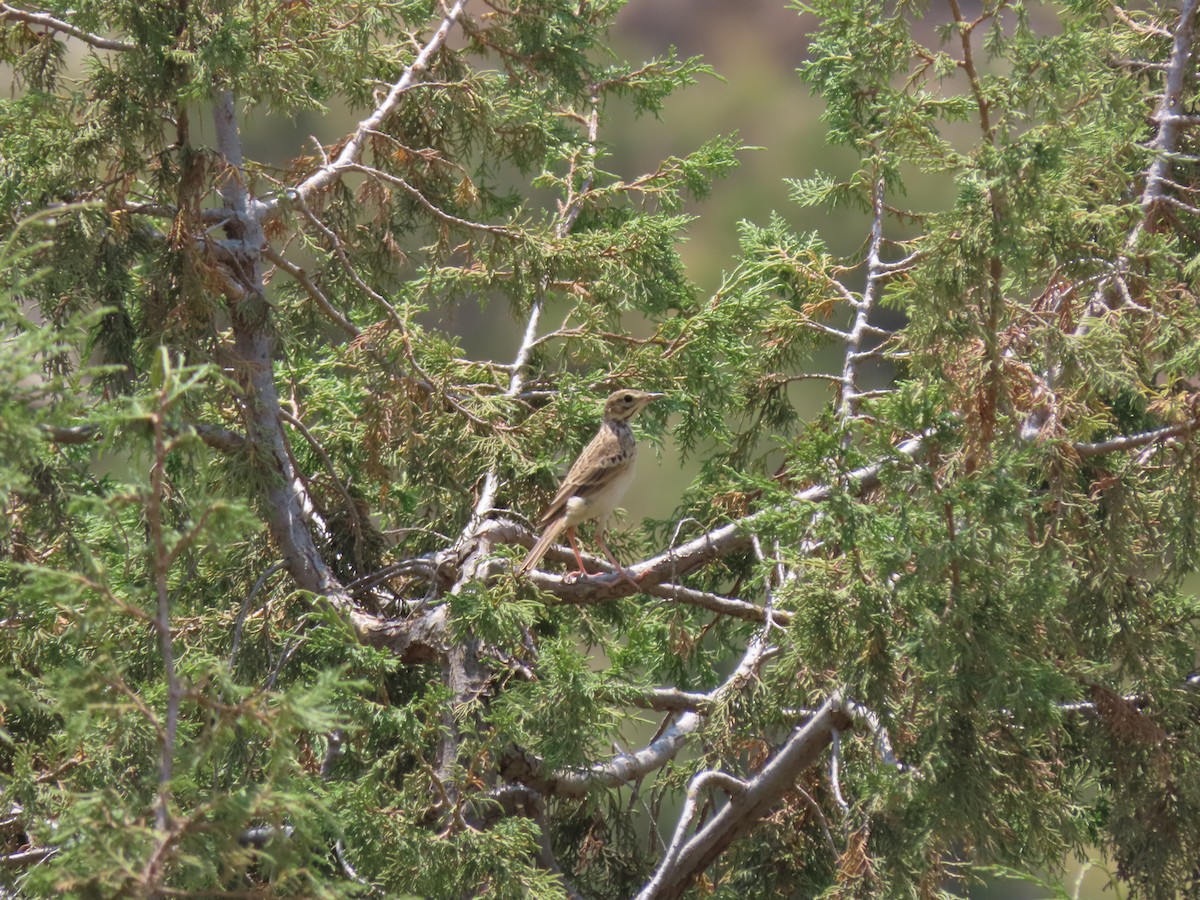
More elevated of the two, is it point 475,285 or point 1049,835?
point 475,285

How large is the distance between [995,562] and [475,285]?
2.61m

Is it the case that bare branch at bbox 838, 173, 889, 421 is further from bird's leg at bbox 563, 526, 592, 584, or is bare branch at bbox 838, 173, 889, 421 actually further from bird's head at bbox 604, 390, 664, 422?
bird's leg at bbox 563, 526, 592, 584

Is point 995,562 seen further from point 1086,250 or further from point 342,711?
point 342,711

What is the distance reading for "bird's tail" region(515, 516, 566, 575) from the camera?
396 centimetres

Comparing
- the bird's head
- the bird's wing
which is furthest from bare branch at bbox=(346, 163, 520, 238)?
the bird's wing

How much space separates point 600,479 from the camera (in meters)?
4.43

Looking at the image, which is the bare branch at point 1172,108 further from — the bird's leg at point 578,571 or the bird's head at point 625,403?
the bird's leg at point 578,571

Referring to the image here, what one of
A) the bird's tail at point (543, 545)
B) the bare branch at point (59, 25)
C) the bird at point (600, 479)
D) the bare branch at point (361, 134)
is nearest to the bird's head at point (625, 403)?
the bird at point (600, 479)

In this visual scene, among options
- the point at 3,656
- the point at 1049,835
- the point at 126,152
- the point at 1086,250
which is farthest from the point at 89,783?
the point at 1086,250

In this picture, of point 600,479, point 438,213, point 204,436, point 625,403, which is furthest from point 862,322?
point 204,436

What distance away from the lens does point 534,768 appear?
12.9ft

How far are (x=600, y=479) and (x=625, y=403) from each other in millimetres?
373

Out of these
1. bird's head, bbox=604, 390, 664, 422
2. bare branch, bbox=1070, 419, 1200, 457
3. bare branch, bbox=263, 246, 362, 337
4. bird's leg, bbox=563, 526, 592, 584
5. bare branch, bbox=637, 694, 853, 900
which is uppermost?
Result: bare branch, bbox=263, 246, 362, 337

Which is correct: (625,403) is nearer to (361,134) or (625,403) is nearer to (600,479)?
(600,479)
